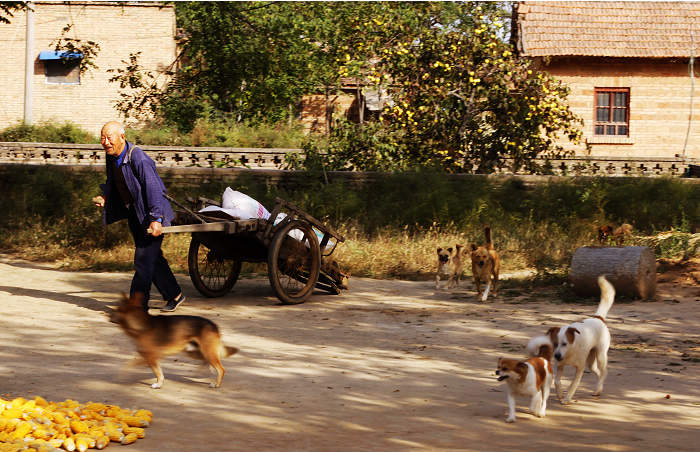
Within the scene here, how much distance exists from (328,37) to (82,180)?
17261 millimetres

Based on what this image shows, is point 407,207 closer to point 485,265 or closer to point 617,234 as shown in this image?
point 617,234

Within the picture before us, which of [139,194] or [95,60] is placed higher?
[95,60]

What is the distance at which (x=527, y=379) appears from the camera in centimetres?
562

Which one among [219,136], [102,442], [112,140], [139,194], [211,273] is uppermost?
[219,136]

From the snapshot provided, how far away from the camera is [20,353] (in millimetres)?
7410

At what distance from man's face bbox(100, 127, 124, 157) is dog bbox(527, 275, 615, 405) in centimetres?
496

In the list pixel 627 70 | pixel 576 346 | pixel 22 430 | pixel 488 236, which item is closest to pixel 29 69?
pixel 627 70

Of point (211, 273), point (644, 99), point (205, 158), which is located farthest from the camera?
point (644, 99)

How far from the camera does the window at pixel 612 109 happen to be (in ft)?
83.5

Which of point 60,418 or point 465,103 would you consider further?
point 465,103

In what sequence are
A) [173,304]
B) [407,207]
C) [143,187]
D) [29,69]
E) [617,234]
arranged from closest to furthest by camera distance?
[143,187] < [173,304] < [617,234] < [407,207] < [29,69]

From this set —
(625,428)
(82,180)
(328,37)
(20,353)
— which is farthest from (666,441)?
(328,37)

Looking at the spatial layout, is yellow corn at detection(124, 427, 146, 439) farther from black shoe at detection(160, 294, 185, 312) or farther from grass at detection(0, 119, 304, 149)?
Result: grass at detection(0, 119, 304, 149)

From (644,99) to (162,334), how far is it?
2226 centimetres
